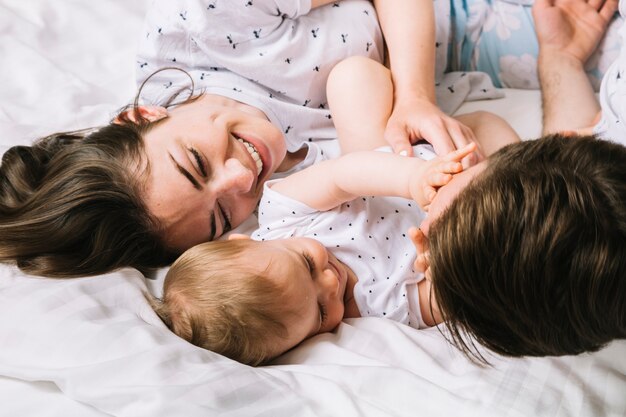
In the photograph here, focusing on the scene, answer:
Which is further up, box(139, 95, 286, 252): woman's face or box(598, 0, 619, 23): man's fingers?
box(598, 0, 619, 23): man's fingers

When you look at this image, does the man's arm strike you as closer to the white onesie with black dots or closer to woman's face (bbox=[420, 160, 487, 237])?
the white onesie with black dots

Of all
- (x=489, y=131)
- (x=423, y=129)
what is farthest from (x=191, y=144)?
(x=489, y=131)

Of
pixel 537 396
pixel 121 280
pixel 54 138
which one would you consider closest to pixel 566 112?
pixel 537 396

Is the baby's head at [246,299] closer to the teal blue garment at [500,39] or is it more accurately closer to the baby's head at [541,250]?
the baby's head at [541,250]

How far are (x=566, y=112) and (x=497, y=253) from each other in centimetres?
71

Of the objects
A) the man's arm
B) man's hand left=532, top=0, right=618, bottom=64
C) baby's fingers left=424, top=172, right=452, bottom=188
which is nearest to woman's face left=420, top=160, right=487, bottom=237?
baby's fingers left=424, top=172, right=452, bottom=188

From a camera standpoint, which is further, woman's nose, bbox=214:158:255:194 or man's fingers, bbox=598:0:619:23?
man's fingers, bbox=598:0:619:23

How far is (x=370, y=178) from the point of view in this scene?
3.42 ft

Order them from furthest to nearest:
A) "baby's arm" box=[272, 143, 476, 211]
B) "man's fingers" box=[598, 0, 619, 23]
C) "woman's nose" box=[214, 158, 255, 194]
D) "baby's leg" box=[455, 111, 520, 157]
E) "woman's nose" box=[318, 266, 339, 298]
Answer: "man's fingers" box=[598, 0, 619, 23], "baby's leg" box=[455, 111, 520, 157], "woman's nose" box=[214, 158, 255, 194], "woman's nose" box=[318, 266, 339, 298], "baby's arm" box=[272, 143, 476, 211]

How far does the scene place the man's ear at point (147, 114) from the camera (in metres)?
1.23

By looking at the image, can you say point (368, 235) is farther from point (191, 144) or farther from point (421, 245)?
point (191, 144)

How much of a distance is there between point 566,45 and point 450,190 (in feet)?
2.57

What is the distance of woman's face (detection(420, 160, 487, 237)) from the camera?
0.78 metres

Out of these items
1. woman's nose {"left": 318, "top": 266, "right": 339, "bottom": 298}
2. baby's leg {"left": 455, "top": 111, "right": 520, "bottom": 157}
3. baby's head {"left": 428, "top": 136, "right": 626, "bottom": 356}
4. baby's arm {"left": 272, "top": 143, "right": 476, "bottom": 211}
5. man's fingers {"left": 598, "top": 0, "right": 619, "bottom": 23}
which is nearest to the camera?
baby's head {"left": 428, "top": 136, "right": 626, "bottom": 356}
